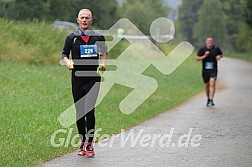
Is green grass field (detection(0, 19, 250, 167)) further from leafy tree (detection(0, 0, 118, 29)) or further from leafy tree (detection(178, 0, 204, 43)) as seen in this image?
leafy tree (detection(178, 0, 204, 43))

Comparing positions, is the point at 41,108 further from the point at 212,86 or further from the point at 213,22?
the point at 213,22

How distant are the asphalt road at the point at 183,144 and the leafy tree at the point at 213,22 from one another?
96526 mm

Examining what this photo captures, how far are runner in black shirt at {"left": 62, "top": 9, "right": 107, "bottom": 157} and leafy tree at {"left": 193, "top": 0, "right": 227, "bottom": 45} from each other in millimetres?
104420

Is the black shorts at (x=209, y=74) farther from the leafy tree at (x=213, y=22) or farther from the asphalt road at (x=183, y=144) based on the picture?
the leafy tree at (x=213, y=22)

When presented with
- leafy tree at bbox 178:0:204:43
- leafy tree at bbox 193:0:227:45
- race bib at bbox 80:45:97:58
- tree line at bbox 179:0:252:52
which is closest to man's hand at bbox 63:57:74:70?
race bib at bbox 80:45:97:58

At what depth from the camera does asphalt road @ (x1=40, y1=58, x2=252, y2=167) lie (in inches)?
371

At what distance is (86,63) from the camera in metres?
9.77

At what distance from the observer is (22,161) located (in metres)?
8.99

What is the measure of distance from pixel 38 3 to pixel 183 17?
3914 inches

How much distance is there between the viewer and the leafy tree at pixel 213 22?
113062mm

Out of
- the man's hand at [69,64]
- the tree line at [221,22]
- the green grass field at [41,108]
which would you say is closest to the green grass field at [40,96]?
the green grass field at [41,108]

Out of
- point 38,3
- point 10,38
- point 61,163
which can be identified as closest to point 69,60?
point 61,163

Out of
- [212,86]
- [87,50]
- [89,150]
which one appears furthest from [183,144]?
[212,86]

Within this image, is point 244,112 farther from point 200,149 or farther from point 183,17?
point 183,17
